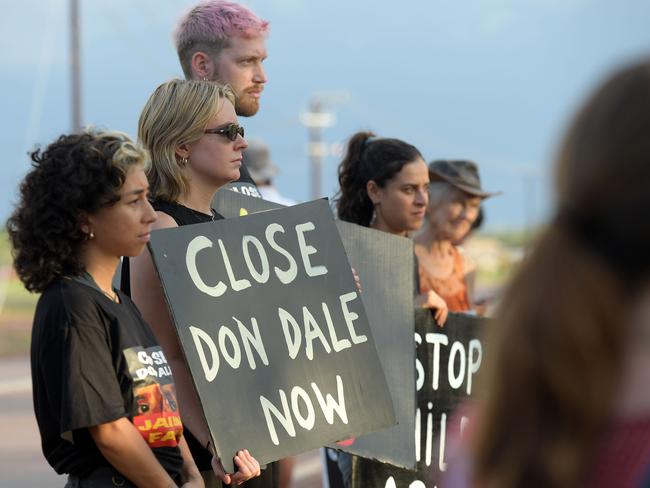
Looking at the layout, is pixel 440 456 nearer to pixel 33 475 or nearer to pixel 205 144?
pixel 205 144

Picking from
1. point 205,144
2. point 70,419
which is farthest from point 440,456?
point 70,419

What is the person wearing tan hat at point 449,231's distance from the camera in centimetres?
527

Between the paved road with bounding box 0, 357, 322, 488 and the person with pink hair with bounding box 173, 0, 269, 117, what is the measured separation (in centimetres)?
404

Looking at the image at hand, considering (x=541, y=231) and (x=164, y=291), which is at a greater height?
(x=541, y=231)

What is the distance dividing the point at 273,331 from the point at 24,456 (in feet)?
21.2

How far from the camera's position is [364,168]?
15.5 feet

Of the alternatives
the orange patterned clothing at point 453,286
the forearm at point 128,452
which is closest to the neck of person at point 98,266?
the forearm at point 128,452

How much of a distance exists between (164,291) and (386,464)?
56.6 inches

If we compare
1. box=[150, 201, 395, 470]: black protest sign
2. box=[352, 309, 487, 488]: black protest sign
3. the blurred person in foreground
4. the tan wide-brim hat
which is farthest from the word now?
the tan wide-brim hat

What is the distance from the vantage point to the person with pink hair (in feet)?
13.3

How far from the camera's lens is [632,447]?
1264mm

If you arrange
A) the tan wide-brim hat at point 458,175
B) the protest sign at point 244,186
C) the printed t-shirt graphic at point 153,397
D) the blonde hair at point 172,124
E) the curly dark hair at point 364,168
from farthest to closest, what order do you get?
1. the tan wide-brim hat at point 458,175
2. the curly dark hair at point 364,168
3. the protest sign at point 244,186
4. the blonde hair at point 172,124
5. the printed t-shirt graphic at point 153,397

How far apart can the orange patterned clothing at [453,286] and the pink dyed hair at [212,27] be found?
4.87ft

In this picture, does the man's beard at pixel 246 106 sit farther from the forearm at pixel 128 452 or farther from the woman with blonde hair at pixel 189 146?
the forearm at pixel 128 452
